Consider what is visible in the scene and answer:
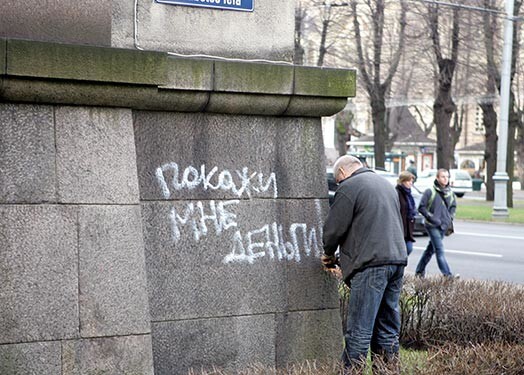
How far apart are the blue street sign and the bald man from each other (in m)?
1.43

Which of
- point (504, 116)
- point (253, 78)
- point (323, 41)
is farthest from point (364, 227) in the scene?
point (323, 41)

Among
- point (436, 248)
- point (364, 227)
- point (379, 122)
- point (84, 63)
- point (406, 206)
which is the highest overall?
point (84, 63)

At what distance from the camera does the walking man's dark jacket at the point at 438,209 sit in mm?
15984

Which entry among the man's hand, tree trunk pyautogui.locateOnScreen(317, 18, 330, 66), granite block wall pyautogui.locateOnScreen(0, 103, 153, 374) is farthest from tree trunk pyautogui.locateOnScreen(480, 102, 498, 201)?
granite block wall pyautogui.locateOnScreen(0, 103, 153, 374)

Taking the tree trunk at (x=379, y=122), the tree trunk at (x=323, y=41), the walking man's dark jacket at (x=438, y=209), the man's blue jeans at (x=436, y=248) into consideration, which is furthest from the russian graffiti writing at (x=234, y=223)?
the tree trunk at (x=379, y=122)

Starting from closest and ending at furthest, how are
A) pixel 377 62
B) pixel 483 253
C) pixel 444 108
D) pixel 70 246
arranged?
1. pixel 70 246
2. pixel 483 253
3. pixel 377 62
4. pixel 444 108

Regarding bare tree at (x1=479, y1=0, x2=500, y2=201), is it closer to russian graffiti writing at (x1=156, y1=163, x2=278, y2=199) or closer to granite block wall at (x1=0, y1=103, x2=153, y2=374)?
russian graffiti writing at (x1=156, y1=163, x2=278, y2=199)

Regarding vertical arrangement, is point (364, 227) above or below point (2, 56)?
below

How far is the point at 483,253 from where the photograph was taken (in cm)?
2181

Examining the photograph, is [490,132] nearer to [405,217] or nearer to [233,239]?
[405,217]

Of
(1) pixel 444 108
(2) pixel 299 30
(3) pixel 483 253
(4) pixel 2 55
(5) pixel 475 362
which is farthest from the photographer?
(1) pixel 444 108

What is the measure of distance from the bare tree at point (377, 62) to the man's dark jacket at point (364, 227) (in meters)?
31.5

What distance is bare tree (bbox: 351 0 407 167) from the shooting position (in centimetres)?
3962

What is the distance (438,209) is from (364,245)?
902 cm
